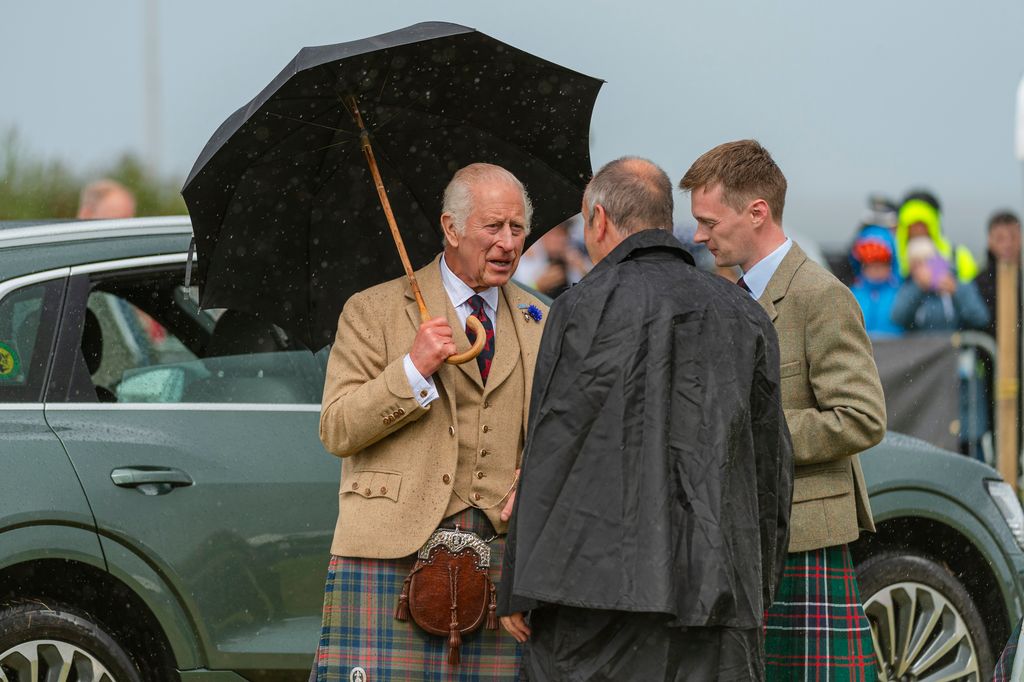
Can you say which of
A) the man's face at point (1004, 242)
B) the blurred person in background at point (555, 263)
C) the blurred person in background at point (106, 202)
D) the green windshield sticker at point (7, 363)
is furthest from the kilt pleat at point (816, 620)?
the man's face at point (1004, 242)

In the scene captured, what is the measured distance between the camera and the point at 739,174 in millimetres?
3781

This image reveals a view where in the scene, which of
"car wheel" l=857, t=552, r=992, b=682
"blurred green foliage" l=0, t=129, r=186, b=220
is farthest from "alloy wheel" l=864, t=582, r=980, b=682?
"blurred green foliage" l=0, t=129, r=186, b=220

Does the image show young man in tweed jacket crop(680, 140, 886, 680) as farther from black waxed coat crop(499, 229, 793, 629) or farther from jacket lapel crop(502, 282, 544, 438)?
black waxed coat crop(499, 229, 793, 629)

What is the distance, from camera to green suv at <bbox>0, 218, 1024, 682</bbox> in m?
4.38

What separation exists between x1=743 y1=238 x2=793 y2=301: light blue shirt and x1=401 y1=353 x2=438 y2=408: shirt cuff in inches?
35.3

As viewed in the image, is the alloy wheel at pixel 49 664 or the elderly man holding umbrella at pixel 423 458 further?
the alloy wheel at pixel 49 664

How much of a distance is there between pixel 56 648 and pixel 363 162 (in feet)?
5.63

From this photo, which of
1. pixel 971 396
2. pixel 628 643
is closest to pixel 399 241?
pixel 628 643

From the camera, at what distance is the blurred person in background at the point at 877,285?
10.2 metres

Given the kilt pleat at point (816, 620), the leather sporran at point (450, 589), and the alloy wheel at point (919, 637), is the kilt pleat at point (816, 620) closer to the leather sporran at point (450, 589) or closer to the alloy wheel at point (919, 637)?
the leather sporran at point (450, 589)

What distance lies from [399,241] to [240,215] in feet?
1.63

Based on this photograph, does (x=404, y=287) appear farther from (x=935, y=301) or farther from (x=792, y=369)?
(x=935, y=301)

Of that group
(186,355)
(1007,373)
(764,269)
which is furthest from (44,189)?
(764,269)

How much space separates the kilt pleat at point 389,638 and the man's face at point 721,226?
943 millimetres
